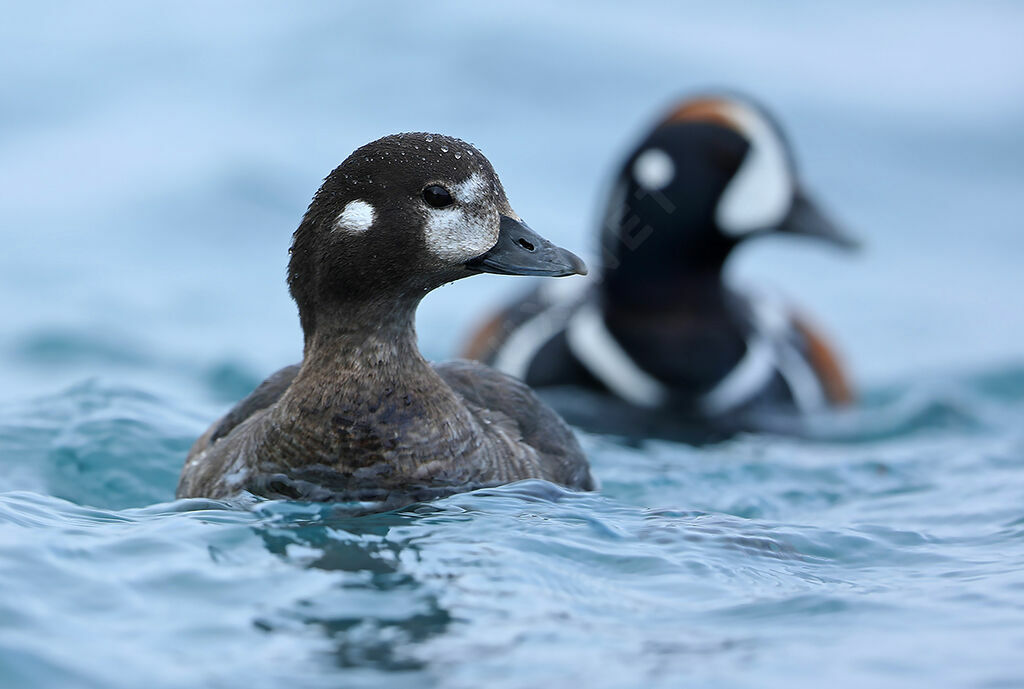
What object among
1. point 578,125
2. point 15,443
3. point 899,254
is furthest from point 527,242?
point 578,125

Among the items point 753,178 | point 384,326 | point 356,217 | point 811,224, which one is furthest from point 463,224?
point 811,224

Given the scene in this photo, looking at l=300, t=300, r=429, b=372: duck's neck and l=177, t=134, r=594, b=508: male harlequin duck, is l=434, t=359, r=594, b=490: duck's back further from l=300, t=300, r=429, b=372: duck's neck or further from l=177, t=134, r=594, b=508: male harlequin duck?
l=300, t=300, r=429, b=372: duck's neck

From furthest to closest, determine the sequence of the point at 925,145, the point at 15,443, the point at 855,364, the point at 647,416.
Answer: the point at 925,145 < the point at 855,364 < the point at 647,416 < the point at 15,443

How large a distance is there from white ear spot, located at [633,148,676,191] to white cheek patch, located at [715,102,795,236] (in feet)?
0.98

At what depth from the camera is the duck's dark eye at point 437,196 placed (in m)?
4.48

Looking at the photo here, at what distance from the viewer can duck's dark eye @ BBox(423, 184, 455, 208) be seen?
14.7 feet

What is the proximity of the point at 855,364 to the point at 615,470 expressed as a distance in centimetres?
427

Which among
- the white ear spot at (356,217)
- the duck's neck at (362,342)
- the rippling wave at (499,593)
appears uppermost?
the white ear spot at (356,217)

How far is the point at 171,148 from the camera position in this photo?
1225cm

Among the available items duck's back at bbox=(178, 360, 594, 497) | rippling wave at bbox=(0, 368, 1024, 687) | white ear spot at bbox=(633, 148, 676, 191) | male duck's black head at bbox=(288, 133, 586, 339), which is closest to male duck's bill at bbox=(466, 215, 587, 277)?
male duck's black head at bbox=(288, 133, 586, 339)

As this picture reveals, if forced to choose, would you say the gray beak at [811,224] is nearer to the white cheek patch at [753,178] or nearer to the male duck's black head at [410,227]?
the white cheek patch at [753,178]

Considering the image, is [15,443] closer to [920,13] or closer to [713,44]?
[713,44]

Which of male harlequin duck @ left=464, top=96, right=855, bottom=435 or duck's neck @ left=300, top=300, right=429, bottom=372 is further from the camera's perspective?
male harlequin duck @ left=464, top=96, right=855, bottom=435

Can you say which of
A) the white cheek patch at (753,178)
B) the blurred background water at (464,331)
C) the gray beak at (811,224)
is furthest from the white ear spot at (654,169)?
the blurred background water at (464,331)
